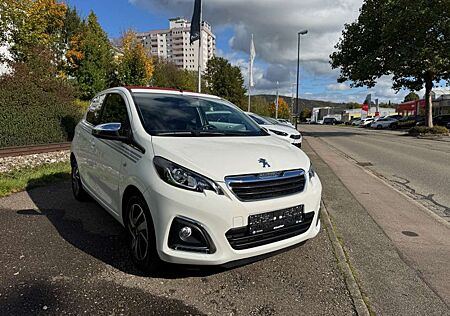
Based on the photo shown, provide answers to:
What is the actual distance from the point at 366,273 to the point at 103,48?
111 ft

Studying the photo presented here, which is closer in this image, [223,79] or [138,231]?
[138,231]

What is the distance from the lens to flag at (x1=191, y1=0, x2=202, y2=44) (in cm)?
1409

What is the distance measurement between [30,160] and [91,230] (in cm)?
749

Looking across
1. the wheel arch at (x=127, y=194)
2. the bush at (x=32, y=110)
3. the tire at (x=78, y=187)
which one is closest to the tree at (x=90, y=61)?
the bush at (x=32, y=110)

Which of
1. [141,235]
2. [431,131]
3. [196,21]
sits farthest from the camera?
[431,131]

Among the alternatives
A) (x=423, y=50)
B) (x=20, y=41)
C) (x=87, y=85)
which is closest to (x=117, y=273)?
(x=20, y=41)

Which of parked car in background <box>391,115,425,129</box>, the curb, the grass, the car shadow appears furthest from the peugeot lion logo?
parked car in background <box>391,115,425,129</box>

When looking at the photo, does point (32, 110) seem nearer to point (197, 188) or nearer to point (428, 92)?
point (197, 188)

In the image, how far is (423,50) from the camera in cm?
2030

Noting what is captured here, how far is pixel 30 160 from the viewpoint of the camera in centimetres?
1021

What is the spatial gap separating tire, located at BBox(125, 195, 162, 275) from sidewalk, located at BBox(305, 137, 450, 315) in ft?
6.20

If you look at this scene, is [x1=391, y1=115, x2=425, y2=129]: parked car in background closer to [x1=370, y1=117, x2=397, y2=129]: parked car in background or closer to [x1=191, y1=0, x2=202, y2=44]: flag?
[x1=370, y1=117, x2=397, y2=129]: parked car in background

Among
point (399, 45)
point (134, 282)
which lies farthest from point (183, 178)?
point (399, 45)

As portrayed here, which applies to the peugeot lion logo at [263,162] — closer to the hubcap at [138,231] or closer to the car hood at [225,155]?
the car hood at [225,155]
